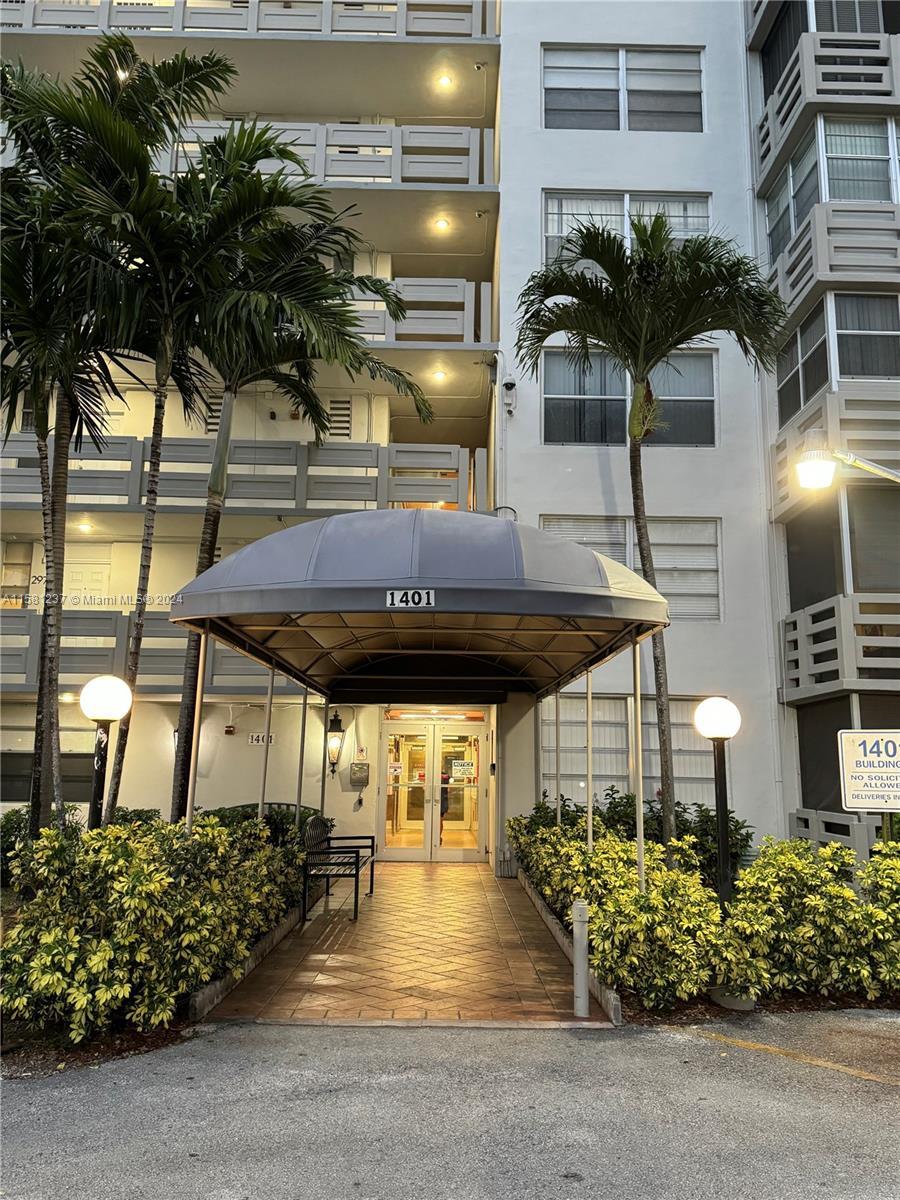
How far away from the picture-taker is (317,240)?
988cm

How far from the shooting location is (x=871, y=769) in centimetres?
771

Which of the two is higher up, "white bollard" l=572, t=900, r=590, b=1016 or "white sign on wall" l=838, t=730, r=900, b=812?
"white sign on wall" l=838, t=730, r=900, b=812

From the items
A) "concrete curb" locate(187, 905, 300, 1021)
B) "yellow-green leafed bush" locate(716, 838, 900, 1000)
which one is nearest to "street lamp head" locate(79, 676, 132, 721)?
"concrete curb" locate(187, 905, 300, 1021)

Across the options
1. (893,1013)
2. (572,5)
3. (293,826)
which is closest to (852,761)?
(893,1013)

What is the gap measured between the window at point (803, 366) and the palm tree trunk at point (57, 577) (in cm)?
989

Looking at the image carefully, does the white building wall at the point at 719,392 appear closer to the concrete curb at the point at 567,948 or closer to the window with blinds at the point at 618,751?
the window with blinds at the point at 618,751

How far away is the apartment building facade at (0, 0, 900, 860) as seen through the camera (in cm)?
1278

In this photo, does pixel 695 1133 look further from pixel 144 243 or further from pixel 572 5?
pixel 572 5

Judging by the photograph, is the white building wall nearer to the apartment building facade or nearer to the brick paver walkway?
the apartment building facade

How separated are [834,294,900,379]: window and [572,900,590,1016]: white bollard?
9191 millimetres

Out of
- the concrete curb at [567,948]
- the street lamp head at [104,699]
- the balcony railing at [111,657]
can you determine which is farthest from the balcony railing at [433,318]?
the street lamp head at [104,699]

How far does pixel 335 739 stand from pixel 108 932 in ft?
29.8

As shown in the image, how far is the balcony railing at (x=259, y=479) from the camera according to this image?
1430cm

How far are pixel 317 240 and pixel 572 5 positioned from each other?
9353 mm
